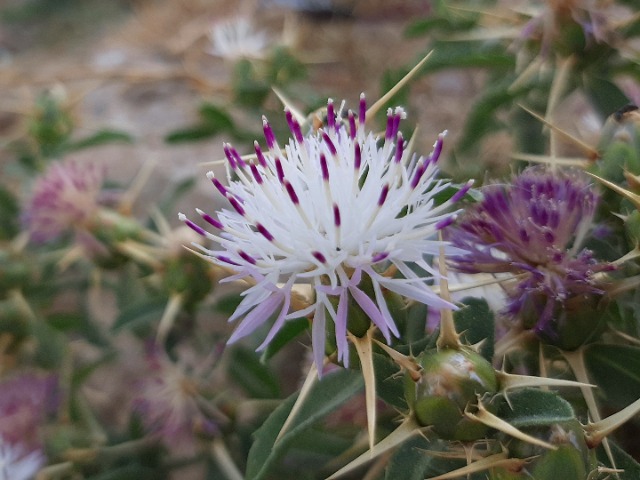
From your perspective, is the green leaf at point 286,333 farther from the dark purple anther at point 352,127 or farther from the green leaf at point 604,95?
the green leaf at point 604,95

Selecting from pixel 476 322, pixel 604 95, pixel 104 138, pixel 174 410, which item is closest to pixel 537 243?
pixel 476 322

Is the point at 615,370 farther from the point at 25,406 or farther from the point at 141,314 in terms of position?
the point at 25,406

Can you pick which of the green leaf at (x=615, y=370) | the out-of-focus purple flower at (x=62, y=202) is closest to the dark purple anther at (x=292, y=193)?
the green leaf at (x=615, y=370)

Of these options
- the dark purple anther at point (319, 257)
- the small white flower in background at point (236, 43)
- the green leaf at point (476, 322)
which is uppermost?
the small white flower in background at point (236, 43)

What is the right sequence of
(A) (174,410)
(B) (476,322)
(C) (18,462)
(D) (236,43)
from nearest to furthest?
1. (B) (476,322)
2. (C) (18,462)
3. (A) (174,410)
4. (D) (236,43)

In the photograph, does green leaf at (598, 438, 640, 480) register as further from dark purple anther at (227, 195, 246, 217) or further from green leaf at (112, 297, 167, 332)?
green leaf at (112, 297, 167, 332)

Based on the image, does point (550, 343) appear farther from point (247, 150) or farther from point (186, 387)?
point (247, 150)
